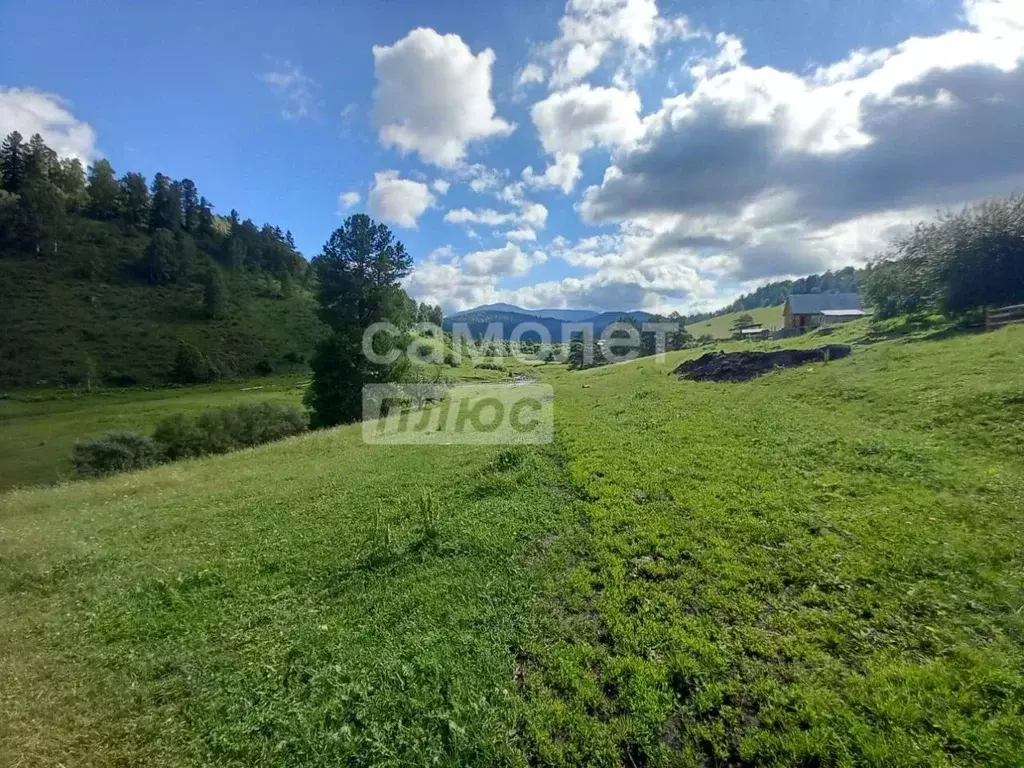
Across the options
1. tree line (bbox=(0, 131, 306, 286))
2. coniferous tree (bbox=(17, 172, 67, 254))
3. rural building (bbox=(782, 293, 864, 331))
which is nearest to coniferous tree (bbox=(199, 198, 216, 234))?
tree line (bbox=(0, 131, 306, 286))

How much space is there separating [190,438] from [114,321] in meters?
71.6

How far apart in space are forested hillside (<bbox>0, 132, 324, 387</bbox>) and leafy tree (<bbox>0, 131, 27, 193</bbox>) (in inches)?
9.4

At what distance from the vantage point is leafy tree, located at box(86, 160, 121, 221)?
118 metres

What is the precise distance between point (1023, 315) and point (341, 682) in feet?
110

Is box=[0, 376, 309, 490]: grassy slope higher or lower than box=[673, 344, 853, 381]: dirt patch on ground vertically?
lower

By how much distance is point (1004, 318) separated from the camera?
23.1 meters

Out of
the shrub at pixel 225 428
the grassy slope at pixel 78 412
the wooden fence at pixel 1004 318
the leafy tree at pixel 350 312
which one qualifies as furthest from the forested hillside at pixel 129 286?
the wooden fence at pixel 1004 318

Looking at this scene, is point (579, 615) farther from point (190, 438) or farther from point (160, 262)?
point (160, 262)

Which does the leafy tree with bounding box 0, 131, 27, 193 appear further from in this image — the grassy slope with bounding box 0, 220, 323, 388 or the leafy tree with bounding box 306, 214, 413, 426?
the leafy tree with bounding box 306, 214, 413, 426

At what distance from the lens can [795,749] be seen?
4281 millimetres

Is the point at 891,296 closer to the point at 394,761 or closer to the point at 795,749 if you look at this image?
the point at 795,749

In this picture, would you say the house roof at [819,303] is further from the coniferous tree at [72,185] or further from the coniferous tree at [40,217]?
the coniferous tree at [72,185]

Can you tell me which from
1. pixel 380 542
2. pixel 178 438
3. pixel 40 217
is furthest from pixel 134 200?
pixel 380 542

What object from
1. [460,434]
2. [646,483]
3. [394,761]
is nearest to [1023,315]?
[646,483]
